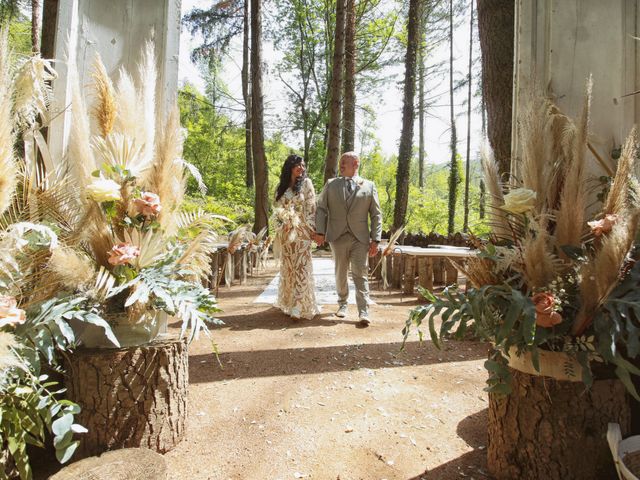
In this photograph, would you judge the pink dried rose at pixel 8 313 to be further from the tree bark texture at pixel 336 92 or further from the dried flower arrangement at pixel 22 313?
the tree bark texture at pixel 336 92

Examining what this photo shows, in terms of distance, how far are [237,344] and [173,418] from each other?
5.50 ft

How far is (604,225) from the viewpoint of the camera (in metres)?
1.54

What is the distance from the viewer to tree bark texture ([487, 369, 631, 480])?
1.57 metres

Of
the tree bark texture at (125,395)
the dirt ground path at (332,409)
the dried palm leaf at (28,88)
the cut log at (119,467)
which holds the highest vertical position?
the dried palm leaf at (28,88)

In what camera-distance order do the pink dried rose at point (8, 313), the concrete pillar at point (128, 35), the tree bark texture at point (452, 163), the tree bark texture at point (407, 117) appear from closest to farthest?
the pink dried rose at point (8, 313), the concrete pillar at point (128, 35), the tree bark texture at point (407, 117), the tree bark texture at point (452, 163)

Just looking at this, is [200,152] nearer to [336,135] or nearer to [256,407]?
[336,135]

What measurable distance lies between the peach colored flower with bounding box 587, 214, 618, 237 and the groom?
3.05 meters

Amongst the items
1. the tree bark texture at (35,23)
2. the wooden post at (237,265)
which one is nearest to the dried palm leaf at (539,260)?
the wooden post at (237,265)

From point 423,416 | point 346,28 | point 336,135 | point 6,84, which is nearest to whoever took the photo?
point 6,84

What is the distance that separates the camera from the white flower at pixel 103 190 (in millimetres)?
1733

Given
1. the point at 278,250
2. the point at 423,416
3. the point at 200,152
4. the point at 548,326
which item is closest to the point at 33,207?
the point at 548,326

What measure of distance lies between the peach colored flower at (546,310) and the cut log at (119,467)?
155 cm

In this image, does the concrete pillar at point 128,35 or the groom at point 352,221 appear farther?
the groom at point 352,221

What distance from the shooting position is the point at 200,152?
18.2 meters
